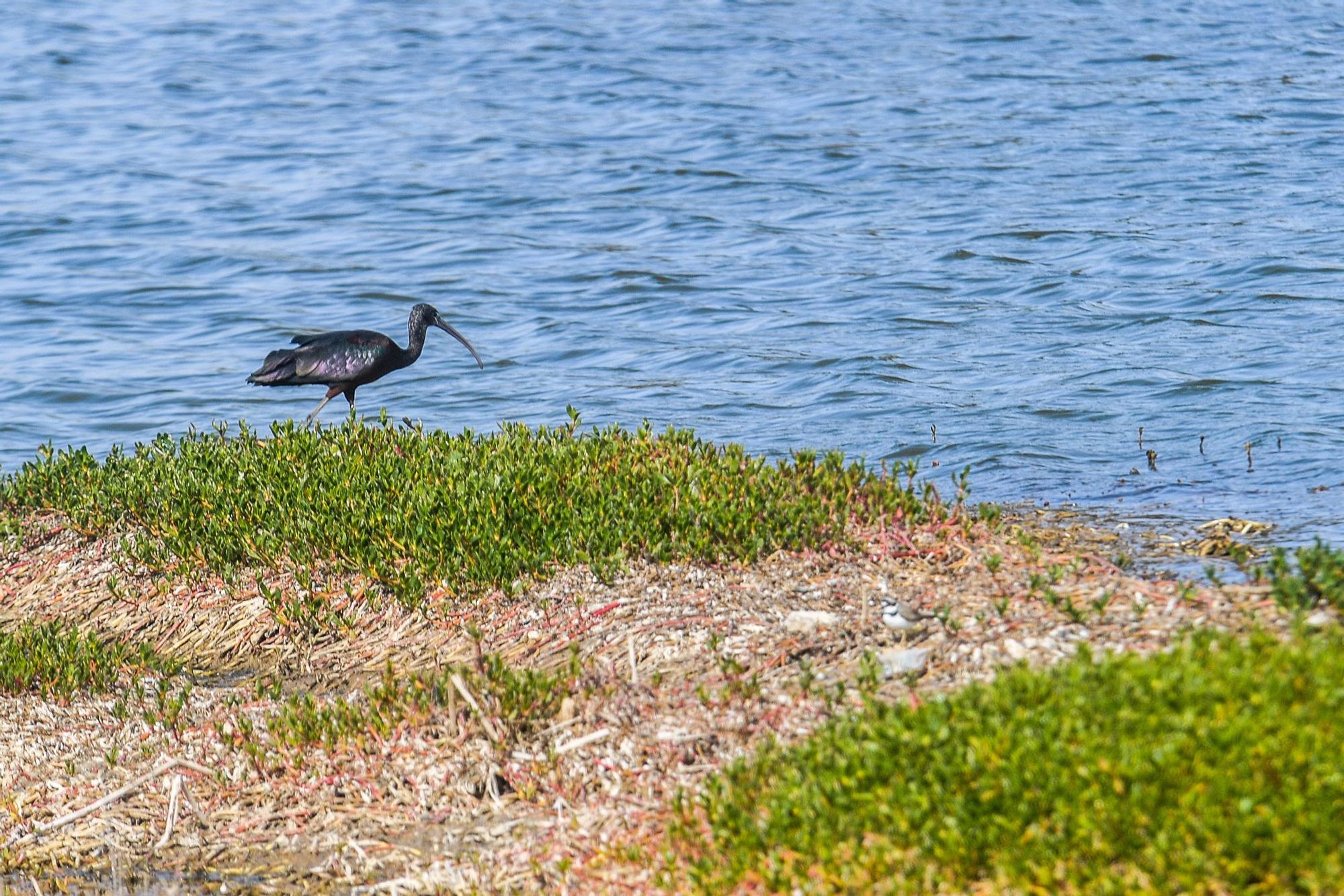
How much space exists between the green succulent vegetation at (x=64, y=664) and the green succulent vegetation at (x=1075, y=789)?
363cm

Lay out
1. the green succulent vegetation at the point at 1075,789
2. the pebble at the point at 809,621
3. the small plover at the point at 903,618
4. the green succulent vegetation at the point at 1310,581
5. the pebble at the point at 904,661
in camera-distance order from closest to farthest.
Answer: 1. the green succulent vegetation at the point at 1075,789
2. the green succulent vegetation at the point at 1310,581
3. the pebble at the point at 904,661
4. the small plover at the point at 903,618
5. the pebble at the point at 809,621

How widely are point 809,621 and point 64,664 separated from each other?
375cm

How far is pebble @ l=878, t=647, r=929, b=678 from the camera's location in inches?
256

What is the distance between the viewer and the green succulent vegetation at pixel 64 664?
7.96 meters

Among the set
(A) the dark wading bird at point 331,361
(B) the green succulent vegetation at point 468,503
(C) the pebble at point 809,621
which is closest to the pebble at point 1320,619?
(C) the pebble at point 809,621

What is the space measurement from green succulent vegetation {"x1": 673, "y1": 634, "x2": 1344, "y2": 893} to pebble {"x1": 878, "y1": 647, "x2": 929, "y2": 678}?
641mm

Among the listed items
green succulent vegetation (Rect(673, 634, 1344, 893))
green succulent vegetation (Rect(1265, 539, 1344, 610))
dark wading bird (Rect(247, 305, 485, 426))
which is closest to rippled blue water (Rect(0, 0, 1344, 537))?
dark wading bird (Rect(247, 305, 485, 426))

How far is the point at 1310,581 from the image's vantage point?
643 cm

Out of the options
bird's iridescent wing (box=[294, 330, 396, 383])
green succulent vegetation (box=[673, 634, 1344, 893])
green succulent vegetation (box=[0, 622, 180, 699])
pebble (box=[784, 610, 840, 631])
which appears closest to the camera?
green succulent vegetation (box=[673, 634, 1344, 893])

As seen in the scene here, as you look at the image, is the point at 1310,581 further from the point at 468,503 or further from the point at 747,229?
the point at 747,229

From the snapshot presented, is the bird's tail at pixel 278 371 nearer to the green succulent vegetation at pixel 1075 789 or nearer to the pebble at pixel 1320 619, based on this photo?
the green succulent vegetation at pixel 1075 789

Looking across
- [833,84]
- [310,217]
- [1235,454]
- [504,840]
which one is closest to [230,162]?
[310,217]

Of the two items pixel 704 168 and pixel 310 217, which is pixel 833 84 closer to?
pixel 704 168

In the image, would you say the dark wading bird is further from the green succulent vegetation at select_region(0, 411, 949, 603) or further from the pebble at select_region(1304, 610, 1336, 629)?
the pebble at select_region(1304, 610, 1336, 629)
